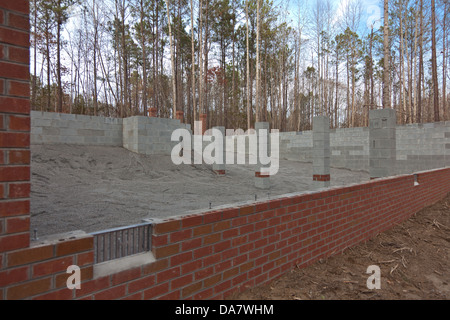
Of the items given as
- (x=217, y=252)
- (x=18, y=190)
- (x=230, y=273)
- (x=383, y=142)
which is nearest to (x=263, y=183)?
(x=383, y=142)

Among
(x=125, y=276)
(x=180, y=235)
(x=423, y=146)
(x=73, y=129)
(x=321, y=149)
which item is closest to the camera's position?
(x=125, y=276)

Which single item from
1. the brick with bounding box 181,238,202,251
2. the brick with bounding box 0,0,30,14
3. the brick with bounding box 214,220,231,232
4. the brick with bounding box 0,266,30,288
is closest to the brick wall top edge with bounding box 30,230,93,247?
the brick with bounding box 0,266,30,288

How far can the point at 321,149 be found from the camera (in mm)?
8016

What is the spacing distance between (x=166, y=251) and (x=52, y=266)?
64 cm

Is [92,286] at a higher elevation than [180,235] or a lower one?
lower

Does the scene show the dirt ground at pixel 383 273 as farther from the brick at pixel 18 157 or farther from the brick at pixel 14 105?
the brick at pixel 14 105

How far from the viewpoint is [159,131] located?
34.5 feet

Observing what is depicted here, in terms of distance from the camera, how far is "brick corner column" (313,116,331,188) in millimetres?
8016

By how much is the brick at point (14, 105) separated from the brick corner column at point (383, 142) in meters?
7.23

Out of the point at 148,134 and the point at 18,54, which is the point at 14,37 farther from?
the point at 148,134

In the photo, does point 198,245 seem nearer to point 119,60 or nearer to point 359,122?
point 119,60

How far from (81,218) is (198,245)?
10.5ft

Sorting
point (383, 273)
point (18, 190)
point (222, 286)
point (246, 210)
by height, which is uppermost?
point (18, 190)

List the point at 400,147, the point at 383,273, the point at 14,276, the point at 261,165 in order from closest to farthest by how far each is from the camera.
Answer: the point at 14,276 < the point at 383,273 < the point at 261,165 < the point at 400,147
